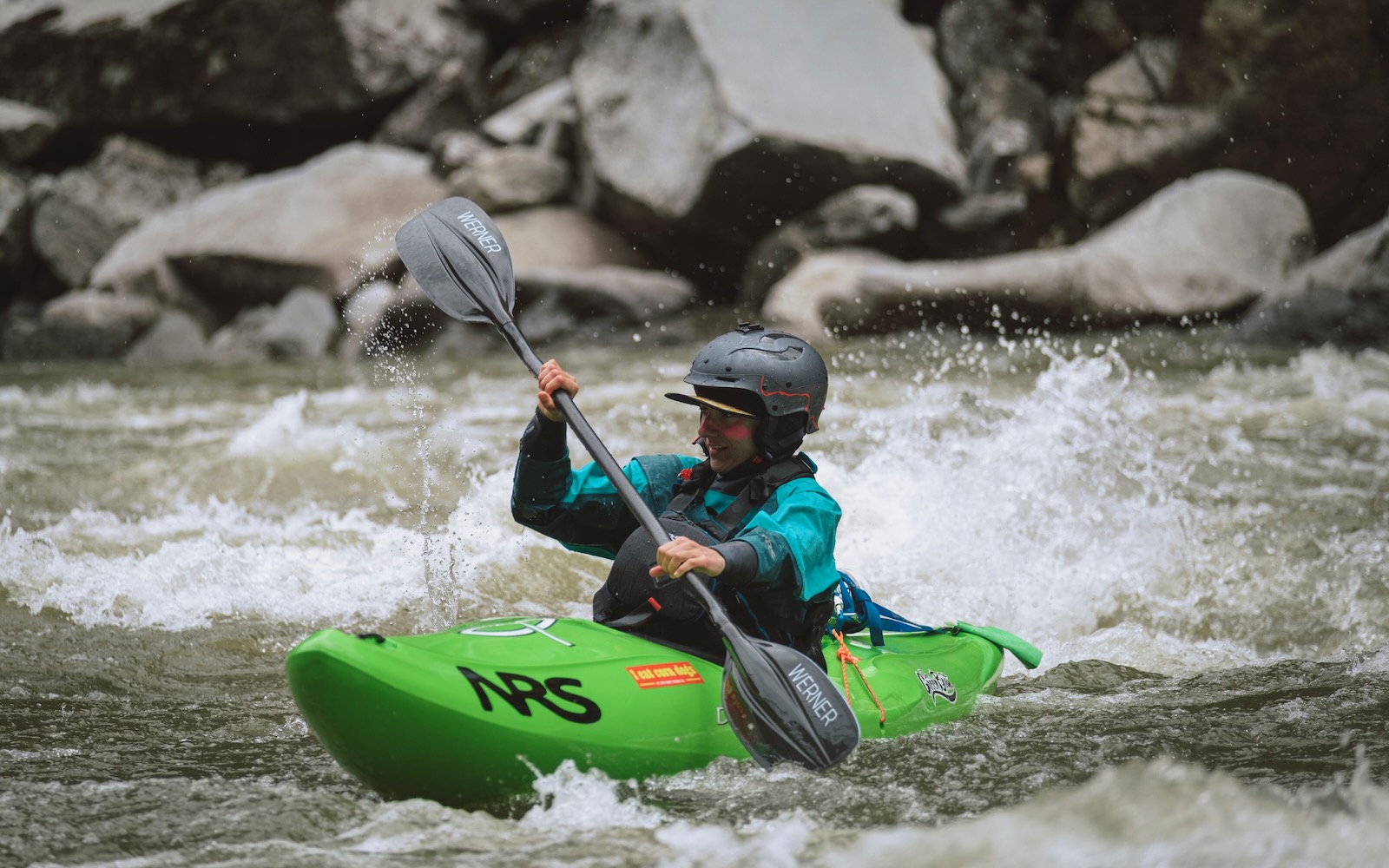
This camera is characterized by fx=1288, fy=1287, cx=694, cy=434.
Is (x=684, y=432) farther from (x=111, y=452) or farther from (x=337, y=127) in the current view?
(x=337, y=127)

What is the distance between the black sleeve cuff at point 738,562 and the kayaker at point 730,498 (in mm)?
52

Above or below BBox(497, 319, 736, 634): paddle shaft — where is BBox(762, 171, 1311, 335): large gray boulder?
below

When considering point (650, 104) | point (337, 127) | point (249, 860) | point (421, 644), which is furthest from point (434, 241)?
point (337, 127)

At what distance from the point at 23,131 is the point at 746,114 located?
367 inches

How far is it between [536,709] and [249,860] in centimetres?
60

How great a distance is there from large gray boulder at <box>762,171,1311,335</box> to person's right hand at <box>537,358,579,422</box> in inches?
278

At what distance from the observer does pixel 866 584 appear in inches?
201

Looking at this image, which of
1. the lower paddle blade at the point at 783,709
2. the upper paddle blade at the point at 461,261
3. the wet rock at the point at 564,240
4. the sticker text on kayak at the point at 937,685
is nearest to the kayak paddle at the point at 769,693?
the lower paddle blade at the point at 783,709

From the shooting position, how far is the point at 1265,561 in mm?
5145

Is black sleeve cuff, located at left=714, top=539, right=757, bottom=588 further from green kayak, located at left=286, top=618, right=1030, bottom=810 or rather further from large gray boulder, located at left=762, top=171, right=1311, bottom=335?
large gray boulder, located at left=762, top=171, right=1311, bottom=335

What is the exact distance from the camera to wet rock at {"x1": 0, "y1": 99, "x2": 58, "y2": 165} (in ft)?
49.6

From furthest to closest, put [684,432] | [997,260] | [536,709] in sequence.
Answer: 1. [997,260]
2. [684,432]
3. [536,709]

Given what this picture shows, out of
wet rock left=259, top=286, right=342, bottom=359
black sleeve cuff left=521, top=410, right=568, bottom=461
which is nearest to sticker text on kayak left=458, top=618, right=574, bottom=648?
black sleeve cuff left=521, top=410, right=568, bottom=461

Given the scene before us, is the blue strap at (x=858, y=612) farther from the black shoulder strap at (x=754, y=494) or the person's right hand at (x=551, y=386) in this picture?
the person's right hand at (x=551, y=386)
